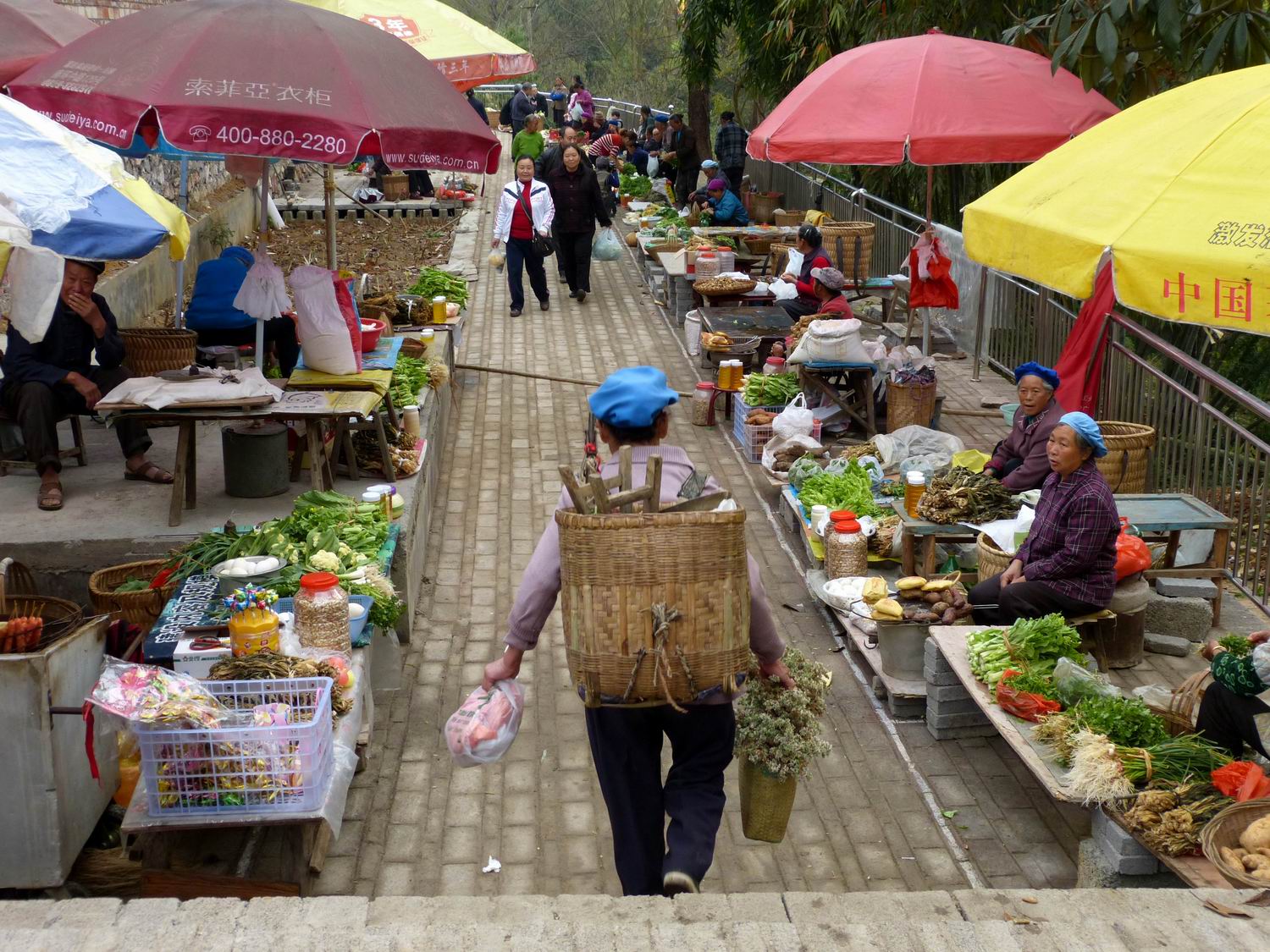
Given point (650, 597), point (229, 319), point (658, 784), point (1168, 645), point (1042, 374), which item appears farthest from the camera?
point (229, 319)

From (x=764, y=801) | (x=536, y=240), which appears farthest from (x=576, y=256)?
(x=764, y=801)

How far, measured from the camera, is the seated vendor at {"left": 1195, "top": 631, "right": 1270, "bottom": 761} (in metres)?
5.07

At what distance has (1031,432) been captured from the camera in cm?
779

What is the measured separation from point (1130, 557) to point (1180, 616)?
79 centimetres

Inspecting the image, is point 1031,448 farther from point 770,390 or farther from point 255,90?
point 255,90

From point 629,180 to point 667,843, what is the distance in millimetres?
22984

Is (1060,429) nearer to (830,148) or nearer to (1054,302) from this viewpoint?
(830,148)

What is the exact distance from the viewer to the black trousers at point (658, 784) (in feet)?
13.5

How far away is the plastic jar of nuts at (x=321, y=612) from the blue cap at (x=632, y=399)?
2223mm

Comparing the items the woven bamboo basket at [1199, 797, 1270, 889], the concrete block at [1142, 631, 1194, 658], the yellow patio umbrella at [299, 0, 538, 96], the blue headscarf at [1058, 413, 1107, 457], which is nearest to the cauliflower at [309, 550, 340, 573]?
the blue headscarf at [1058, 413, 1107, 457]

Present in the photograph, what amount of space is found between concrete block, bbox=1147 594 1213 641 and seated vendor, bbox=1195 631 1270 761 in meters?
1.82

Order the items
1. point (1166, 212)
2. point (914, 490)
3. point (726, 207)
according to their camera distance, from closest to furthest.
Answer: point (1166, 212), point (914, 490), point (726, 207)

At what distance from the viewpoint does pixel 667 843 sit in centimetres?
426

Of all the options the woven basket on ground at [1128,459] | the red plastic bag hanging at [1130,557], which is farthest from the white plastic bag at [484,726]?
the woven basket on ground at [1128,459]
